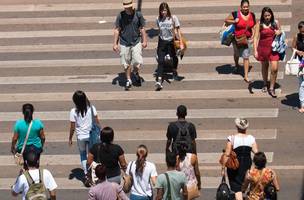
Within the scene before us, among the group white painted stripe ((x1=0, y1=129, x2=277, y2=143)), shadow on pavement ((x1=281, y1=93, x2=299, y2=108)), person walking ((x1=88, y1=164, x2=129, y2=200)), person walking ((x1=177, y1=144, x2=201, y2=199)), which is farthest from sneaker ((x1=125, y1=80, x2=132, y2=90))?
person walking ((x1=88, y1=164, x2=129, y2=200))

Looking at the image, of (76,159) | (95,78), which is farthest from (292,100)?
(76,159)

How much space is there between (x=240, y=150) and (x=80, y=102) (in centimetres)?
265

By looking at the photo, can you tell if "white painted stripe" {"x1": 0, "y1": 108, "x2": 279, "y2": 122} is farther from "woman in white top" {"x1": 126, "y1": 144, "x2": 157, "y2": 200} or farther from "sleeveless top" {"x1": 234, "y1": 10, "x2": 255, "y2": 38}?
"woman in white top" {"x1": 126, "y1": 144, "x2": 157, "y2": 200}

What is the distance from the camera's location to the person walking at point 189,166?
1267 cm

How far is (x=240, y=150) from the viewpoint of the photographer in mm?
13234

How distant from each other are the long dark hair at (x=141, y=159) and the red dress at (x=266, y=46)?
6532 mm

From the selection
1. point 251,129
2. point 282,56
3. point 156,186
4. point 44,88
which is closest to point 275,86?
point 282,56

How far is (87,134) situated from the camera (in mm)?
14602

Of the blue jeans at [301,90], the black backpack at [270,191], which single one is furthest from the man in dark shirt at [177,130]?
the blue jeans at [301,90]

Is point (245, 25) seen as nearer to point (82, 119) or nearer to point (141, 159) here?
point (82, 119)

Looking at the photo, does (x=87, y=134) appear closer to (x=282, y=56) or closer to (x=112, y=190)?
(x=112, y=190)

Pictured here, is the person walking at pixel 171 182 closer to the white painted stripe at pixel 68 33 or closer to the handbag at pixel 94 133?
the handbag at pixel 94 133

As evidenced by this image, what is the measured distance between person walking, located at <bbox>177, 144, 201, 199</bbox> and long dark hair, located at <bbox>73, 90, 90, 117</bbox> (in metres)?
2.13

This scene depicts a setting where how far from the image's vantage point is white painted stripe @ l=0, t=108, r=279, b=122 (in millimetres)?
17666
